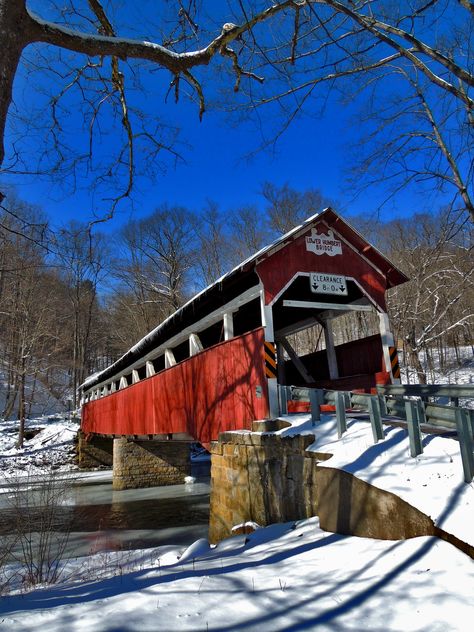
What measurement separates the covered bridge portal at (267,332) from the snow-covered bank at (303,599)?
11.6ft

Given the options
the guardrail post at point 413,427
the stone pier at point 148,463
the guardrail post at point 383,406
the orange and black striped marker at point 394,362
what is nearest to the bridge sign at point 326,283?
the orange and black striped marker at point 394,362

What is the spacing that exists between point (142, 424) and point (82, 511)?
3484 millimetres

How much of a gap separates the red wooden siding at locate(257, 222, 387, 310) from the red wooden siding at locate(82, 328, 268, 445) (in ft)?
3.45

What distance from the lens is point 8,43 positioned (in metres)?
3.14

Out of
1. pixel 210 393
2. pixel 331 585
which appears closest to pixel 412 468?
pixel 331 585

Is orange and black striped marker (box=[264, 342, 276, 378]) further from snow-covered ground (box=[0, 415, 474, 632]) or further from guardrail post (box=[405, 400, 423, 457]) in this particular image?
guardrail post (box=[405, 400, 423, 457])

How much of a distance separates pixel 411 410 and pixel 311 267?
4515mm

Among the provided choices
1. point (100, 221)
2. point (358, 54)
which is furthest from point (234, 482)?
point (358, 54)

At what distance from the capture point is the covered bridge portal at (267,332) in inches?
284

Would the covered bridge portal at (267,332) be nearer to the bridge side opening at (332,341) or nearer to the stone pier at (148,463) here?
the bridge side opening at (332,341)

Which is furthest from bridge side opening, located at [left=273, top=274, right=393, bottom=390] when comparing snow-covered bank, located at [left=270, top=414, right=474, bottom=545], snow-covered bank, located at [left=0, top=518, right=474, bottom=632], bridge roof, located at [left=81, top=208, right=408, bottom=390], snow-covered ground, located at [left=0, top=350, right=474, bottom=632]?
snow-covered bank, located at [left=0, top=518, right=474, bottom=632]

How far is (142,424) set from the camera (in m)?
12.7

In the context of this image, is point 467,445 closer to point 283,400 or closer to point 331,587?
point 331,587

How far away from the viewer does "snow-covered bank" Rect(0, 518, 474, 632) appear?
2.26 metres
